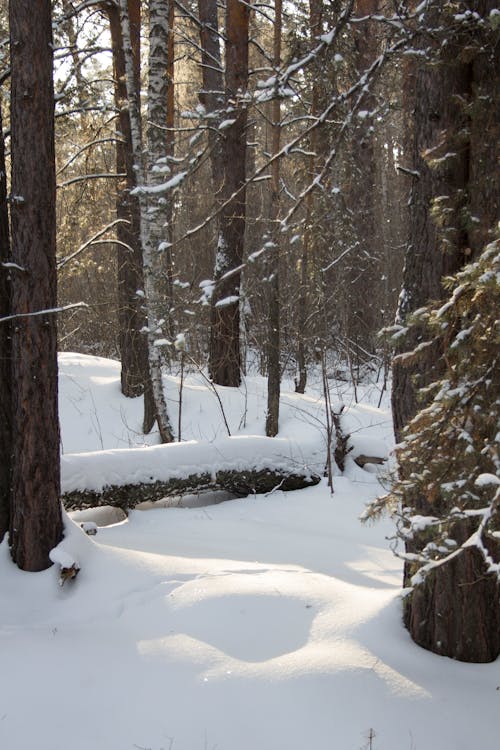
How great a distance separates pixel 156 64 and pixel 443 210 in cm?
669

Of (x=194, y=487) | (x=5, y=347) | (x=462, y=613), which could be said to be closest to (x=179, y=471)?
(x=194, y=487)

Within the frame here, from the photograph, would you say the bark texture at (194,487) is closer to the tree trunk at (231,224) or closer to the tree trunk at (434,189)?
the tree trunk at (231,224)

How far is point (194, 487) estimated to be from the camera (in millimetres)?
7672

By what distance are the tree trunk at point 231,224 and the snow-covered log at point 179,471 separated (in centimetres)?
346

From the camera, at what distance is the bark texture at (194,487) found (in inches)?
279

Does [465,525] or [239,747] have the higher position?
[465,525]

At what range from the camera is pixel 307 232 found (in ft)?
16.6

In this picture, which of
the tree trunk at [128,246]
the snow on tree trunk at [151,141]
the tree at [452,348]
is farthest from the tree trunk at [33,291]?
the tree trunk at [128,246]

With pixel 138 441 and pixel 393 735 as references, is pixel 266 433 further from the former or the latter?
pixel 393 735

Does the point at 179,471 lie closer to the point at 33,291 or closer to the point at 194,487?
the point at 194,487

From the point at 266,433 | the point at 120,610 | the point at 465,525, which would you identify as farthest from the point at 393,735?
the point at 266,433

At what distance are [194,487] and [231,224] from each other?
563cm

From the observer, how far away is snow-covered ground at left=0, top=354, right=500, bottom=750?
3504 mm

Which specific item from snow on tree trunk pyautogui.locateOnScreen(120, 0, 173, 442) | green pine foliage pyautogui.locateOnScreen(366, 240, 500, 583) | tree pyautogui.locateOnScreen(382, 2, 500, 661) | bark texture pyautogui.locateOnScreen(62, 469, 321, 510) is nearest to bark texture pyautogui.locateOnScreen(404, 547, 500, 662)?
tree pyautogui.locateOnScreen(382, 2, 500, 661)
